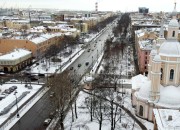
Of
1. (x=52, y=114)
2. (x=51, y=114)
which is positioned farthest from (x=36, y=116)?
(x=52, y=114)

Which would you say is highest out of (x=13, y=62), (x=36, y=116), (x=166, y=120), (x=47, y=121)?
(x=166, y=120)

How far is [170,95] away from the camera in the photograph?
3719 centimetres

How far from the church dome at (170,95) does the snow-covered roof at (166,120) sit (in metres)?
8.86

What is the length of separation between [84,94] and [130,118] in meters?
12.3

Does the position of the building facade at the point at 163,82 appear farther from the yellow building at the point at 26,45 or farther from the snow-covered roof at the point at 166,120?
the yellow building at the point at 26,45

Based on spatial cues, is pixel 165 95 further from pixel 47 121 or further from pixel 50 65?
pixel 50 65

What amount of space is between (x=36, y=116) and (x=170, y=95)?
19831 mm

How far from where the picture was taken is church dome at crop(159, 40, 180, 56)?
1495 inches

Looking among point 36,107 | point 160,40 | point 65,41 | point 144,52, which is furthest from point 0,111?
point 65,41

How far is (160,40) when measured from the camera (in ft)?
142

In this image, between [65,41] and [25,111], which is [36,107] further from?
[65,41]

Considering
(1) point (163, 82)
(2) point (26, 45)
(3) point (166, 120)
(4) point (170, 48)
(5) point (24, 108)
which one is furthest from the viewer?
(2) point (26, 45)

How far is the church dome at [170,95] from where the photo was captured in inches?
1447

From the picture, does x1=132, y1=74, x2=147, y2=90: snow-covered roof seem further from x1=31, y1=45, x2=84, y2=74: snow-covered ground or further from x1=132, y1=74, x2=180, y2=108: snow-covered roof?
x1=31, y1=45, x2=84, y2=74: snow-covered ground
